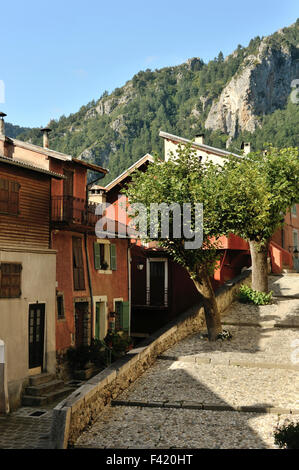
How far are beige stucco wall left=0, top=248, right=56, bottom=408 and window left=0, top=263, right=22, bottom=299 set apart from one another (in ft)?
0.59

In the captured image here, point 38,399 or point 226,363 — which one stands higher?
point 226,363

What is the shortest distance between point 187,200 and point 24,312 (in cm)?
787

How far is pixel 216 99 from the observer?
19212 centimetres

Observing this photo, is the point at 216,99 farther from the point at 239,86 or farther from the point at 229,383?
the point at 229,383

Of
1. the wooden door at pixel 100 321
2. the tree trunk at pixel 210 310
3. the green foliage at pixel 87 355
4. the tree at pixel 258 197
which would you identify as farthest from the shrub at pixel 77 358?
the tree at pixel 258 197

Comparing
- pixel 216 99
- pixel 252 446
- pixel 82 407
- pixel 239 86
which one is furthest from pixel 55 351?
pixel 216 99

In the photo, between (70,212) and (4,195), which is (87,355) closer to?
(70,212)

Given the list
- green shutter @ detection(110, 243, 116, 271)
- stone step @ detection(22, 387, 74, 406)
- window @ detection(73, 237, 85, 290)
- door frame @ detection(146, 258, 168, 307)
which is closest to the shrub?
window @ detection(73, 237, 85, 290)

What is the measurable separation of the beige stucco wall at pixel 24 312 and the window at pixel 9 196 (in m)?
1.52

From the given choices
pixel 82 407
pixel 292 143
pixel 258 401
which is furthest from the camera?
pixel 292 143

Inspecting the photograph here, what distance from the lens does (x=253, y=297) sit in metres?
26.8

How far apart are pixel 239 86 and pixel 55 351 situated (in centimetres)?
17200

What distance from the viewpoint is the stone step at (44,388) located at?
57.4 feet

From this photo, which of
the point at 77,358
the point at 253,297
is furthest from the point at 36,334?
the point at 253,297
